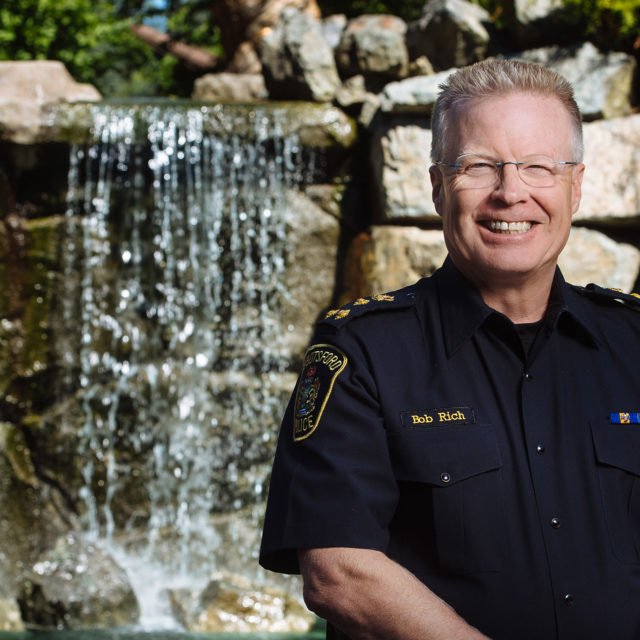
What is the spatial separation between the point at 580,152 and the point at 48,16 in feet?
34.3

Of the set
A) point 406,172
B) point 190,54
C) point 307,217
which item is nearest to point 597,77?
point 406,172

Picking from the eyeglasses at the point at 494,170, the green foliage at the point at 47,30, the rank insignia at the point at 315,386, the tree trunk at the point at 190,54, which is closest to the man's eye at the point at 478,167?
the eyeglasses at the point at 494,170

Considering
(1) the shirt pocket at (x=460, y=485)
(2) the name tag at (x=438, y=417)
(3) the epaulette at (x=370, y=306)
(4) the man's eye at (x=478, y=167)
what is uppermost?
(4) the man's eye at (x=478, y=167)

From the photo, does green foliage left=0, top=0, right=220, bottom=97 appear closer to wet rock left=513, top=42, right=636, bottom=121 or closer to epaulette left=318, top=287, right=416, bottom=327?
wet rock left=513, top=42, right=636, bottom=121

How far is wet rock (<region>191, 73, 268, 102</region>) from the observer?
302 inches

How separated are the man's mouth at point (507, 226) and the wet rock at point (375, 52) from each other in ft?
15.1

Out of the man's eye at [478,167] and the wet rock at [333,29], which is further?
the wet rock at [333,29]

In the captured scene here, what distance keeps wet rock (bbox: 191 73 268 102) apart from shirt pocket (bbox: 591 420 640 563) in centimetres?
658

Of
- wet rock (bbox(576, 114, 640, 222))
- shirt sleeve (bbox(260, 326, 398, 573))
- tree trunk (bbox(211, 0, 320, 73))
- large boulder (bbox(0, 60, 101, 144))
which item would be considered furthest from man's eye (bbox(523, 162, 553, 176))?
tree trunk (bbox(211, 0, 320, 73))

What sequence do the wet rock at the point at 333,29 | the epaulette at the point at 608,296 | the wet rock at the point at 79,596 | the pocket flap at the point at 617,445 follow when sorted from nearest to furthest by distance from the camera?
the pocket flap at the point at 617,445, the epaulette at the point at 608,296, the wet rock at the point at 79,596, the wet rock at the point at 333,29

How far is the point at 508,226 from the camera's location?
62.0 inches

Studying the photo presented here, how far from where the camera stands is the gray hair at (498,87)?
157 cm

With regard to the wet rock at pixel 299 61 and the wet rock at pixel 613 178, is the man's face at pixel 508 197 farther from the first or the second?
the wet rock at pixel 299 61

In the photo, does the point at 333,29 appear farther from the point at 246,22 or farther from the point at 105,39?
the point at 105,39
